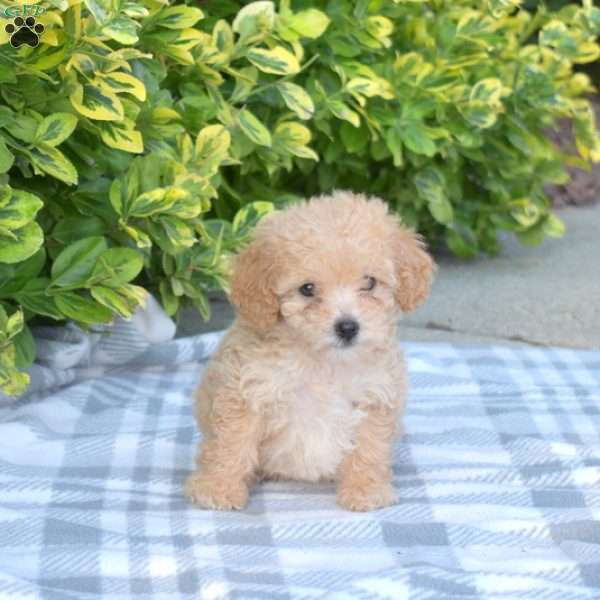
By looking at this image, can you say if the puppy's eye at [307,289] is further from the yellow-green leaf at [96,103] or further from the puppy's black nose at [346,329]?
the yellow-green leaf at [96,103]

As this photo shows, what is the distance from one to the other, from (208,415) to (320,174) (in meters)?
2.73

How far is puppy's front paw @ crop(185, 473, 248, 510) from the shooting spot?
3.46m

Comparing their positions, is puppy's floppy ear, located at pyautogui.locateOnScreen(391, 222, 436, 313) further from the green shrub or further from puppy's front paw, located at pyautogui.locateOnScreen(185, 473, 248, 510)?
the green shrub

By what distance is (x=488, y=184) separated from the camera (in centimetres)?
639

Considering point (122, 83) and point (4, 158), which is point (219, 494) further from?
point (122, 83)

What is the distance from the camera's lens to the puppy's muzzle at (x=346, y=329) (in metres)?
3.19

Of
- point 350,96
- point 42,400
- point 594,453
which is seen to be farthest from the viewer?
A: point 350,96

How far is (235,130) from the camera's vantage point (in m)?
4.98

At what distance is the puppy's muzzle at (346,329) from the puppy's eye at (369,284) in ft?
0.43

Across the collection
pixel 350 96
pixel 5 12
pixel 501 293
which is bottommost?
pixel 501 293

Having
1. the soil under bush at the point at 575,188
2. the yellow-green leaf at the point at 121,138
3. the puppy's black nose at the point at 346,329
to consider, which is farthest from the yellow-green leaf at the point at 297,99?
the soil under bush at the point at 575,188

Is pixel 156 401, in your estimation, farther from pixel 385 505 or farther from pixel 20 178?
pixel 385 505

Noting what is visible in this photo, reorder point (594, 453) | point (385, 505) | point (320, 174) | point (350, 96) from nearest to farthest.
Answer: point (385, 505) < point (594, 453) < point (350, 96) < point (320, 174)

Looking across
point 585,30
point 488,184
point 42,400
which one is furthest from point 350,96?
point 42,400
